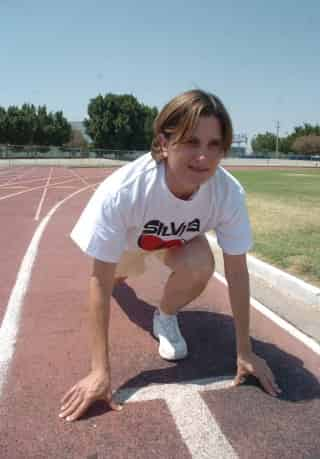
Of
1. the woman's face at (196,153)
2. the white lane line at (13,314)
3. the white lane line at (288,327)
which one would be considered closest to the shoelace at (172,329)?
the white lane line at (288,327)

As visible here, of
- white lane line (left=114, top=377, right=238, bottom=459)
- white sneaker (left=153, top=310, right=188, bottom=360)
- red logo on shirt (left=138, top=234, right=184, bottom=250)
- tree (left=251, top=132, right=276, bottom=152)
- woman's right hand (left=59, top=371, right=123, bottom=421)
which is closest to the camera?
white lane line (left=114, top=377, right=238, bottom=459)

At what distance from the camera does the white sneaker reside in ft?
9.72

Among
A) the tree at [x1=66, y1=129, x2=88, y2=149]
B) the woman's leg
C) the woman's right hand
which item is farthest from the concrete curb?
the tree at [x1=66, y1=129, x2=88, y2=149]

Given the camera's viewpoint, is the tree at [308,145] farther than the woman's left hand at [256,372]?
Yes

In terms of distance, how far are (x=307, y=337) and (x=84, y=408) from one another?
179cm

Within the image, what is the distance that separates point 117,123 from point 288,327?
60.4 meters

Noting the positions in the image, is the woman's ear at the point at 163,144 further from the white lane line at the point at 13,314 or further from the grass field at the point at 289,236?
the grass field at the point at 289,236

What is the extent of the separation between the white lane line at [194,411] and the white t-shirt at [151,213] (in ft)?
2.60

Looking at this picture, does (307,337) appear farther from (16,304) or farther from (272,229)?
(272,229)

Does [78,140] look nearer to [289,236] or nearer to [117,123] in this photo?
[117,123]

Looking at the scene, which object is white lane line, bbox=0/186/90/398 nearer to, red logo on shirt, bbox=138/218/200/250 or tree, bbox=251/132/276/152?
red logo on shirt, bbox=138/218/200/250

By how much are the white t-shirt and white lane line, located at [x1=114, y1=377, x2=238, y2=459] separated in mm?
794

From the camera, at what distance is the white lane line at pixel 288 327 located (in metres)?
3.19

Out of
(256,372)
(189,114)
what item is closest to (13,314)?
(256,372)
